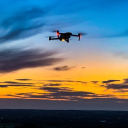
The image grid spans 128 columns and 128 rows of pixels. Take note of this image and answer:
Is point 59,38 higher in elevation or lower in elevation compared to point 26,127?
higher

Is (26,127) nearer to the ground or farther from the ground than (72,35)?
nearer to the ground

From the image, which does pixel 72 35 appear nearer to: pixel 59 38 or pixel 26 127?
pixel 59 38

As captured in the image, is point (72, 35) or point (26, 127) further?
point (26, 127)

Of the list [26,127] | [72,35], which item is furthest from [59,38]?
[26,127]

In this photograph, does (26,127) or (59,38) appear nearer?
(59,38)
